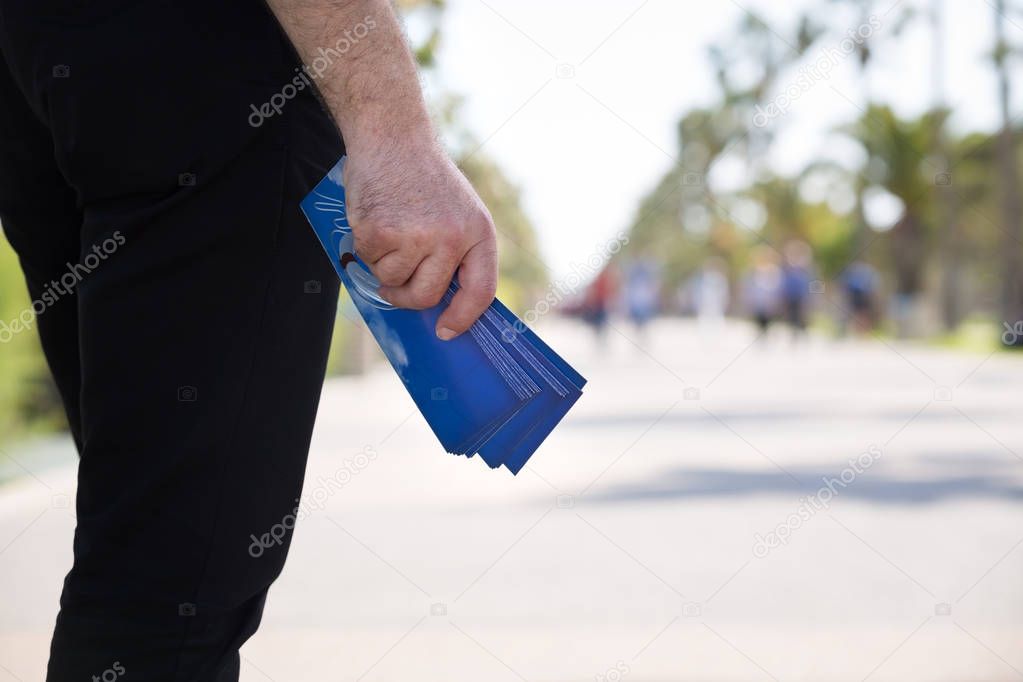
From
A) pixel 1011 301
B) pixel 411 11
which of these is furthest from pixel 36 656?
pixel 1011 301

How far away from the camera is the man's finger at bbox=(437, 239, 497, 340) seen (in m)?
1.32

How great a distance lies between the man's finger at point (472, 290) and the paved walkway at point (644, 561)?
180 cm

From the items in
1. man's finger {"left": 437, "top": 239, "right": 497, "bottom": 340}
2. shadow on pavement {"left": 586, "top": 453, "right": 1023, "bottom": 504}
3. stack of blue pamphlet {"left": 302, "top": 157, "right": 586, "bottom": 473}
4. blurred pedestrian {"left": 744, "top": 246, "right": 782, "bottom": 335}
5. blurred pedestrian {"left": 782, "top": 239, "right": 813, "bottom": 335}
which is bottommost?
blurred pedestrian {"left": 744, "top": 246, "right": 782, "bottom": 335}

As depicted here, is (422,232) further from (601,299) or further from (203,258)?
(601,299)

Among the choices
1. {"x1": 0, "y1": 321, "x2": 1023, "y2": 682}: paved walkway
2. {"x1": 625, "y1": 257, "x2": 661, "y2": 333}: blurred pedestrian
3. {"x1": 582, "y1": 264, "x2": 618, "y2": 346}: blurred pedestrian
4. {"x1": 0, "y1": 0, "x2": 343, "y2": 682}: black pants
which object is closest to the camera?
{"x1": 0, "y1": 0, "x2": 343, "y2": 682}: black pants

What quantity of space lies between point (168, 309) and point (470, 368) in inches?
13.9

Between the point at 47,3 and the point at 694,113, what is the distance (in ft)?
200

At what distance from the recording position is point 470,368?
4.49 ft

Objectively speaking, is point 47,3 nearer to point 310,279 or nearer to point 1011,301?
point 310,279

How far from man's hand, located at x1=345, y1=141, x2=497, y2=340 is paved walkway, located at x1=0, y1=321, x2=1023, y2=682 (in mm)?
1828

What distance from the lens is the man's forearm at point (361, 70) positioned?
1304 mm

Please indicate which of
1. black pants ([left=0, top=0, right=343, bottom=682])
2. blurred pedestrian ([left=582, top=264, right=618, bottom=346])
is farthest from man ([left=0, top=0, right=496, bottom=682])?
blurred pedestrian ([left=582, top=264, right=618, bottom=346])

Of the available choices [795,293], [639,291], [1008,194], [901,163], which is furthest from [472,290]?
[901,163]

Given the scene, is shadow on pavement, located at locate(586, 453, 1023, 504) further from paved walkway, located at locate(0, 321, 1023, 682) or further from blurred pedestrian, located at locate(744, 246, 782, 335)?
blurred pedestrian, located at locate(744, 246, 782, 335)
